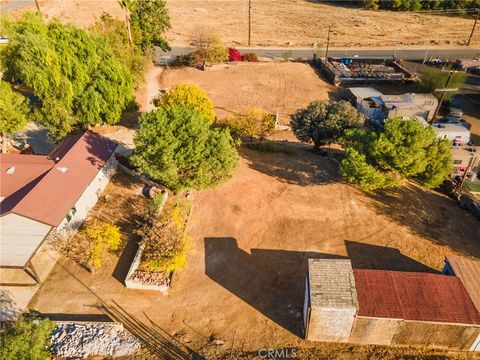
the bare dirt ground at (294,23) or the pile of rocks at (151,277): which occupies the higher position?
the bare dirt ground at (294,23)

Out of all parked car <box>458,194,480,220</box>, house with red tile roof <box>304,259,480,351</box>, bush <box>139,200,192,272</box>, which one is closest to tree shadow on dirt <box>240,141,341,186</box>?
parked car <box>458,194,480,220</box>

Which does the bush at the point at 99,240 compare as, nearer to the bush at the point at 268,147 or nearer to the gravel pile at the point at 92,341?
the gravel pile at the point at 92,341

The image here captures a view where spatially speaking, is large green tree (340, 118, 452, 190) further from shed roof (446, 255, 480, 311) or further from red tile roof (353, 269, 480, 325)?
red tile roof (353, 269, 480, 325)

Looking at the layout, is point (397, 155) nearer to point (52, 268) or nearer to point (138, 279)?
point (138, 279)

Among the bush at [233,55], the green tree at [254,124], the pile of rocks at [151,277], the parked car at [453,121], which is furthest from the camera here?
the bush at [233,55]

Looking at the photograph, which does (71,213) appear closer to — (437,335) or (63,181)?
(63,181)

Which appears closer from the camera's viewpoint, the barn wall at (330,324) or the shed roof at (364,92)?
the barn wall at (330,324)

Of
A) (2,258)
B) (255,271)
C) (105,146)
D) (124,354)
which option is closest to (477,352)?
(255,271)

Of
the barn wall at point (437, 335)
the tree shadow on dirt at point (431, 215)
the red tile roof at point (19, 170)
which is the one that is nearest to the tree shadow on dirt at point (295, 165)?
the tree shadow on dirt at point (431, 215)
